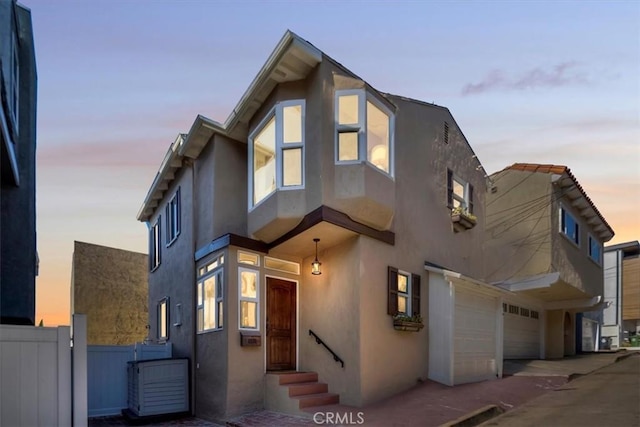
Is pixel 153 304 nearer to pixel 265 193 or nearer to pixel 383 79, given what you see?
pixel 265 193

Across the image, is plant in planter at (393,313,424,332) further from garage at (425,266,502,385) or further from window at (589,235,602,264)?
window at (589,235,602,264)

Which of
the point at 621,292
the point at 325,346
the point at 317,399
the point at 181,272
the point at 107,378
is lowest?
the point at 621,292

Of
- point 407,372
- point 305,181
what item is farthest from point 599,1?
point 407,372

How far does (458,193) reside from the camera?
1514cm

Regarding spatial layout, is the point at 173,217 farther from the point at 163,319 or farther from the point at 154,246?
the point at 154,246

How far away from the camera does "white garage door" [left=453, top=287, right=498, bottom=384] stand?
12.2 metres

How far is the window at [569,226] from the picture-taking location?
1810 cm

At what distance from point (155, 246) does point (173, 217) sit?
3.40 m

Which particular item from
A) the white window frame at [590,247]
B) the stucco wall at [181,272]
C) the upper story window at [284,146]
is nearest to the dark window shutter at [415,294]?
the upper story window at [284,146]

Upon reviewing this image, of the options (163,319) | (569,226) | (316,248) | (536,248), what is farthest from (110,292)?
(569,226)

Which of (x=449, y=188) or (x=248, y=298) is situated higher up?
(x=449, y=188)

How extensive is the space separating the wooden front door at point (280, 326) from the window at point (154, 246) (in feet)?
22.4

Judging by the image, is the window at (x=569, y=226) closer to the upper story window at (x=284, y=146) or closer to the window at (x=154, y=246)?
the upper story window at (x=284, y=146)

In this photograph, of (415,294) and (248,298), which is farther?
(415,294)
